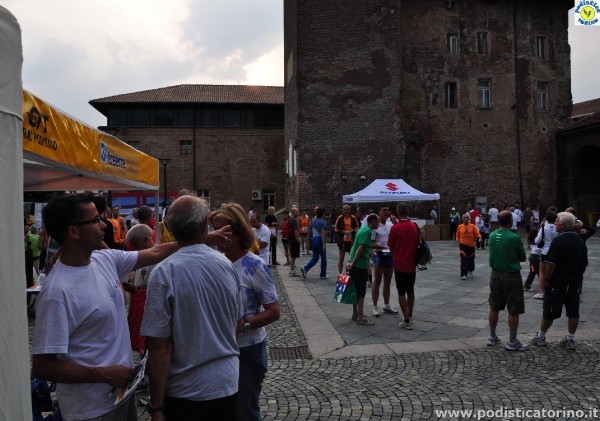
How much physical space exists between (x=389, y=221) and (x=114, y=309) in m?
7.06

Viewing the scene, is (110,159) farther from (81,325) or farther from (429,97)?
(429,97)

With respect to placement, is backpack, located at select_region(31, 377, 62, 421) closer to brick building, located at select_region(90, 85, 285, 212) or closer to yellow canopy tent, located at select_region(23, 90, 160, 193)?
yellow canopy tent, located at select_region(23, 90, 160, 193)

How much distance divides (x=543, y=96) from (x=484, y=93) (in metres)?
3.95

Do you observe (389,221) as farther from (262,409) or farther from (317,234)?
(262,409)

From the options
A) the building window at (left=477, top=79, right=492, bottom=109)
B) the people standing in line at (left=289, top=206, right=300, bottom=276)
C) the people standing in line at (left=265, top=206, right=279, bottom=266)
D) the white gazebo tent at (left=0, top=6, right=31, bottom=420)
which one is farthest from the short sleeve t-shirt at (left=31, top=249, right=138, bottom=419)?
the building window at (left=477, top=79, right=492, bottom=109)

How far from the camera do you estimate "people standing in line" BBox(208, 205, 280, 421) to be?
298 cm

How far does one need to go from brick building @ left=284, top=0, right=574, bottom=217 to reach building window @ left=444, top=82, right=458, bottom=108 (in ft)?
0.21

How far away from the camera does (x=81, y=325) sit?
2.12 m

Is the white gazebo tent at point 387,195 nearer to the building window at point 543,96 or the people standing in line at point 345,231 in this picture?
the people standing in line at point 345,231

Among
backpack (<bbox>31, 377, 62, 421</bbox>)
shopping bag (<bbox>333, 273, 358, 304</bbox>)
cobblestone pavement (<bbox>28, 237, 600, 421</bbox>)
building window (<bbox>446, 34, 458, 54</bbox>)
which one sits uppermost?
building window (<bbox>446, 34, 458, 54</bbox>)

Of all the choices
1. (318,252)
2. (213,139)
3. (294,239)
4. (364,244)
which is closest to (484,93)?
(213,139)

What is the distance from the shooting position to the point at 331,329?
6945 millimetres

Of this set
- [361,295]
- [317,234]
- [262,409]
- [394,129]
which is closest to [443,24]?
[394,129]

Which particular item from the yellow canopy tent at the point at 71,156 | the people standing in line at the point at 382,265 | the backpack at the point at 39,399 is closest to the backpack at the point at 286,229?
the people standing in line at the point at 382,265
